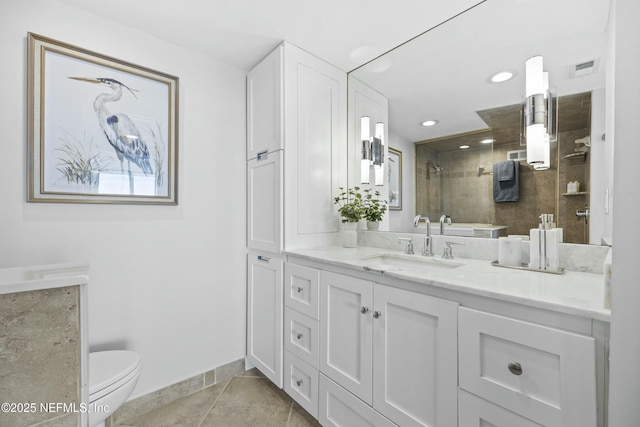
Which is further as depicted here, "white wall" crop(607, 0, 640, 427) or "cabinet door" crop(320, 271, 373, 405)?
"cabinet door" crop(320, 271, 373, 405)

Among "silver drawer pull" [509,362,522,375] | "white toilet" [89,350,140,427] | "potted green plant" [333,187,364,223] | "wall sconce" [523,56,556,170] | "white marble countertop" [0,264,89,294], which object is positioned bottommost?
"white toilet" [89,350,140,427]

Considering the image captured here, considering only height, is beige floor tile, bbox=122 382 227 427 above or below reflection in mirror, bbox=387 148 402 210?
below

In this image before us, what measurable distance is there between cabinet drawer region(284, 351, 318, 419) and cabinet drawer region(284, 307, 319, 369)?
1.7 inches

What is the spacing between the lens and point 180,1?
146 centimetres

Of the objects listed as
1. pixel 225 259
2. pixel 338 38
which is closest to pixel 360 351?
pixel 225 259

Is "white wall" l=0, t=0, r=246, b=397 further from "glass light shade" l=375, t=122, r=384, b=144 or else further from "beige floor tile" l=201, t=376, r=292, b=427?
"glass light shade" l=375, t=122, r=384, b=144

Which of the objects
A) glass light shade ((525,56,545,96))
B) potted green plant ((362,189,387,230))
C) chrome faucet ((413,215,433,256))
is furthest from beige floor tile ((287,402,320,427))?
glass light shade ((525,56,545,96))

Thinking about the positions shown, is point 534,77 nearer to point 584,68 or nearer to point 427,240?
point 584,68

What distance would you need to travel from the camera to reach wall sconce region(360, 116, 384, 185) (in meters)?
2.05

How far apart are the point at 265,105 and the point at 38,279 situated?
5.17ft

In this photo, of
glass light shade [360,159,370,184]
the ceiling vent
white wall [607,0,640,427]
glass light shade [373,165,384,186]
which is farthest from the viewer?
glass light shade [360,159,370,184]

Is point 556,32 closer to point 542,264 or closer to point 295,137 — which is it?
point 542,264

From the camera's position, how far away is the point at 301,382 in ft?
5.30

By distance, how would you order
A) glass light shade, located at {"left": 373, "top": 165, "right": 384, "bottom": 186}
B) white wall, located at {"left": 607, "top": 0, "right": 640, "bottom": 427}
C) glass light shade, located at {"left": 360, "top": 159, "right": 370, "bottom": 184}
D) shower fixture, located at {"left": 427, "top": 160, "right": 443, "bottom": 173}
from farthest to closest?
glass light shade, located at {"left": 360, "top": 159, "right": 370, "bottom": 184} → glass light shade, located at {"left": 373, "top": 165, "right": 384, "bottom": 186} → shower fixture, located at {"left": 427, "top": 160, "right": 443, "bottom": 173} → white wall, located at {"left": 607, "top": 0, "right": 640, "bottom": 427}
